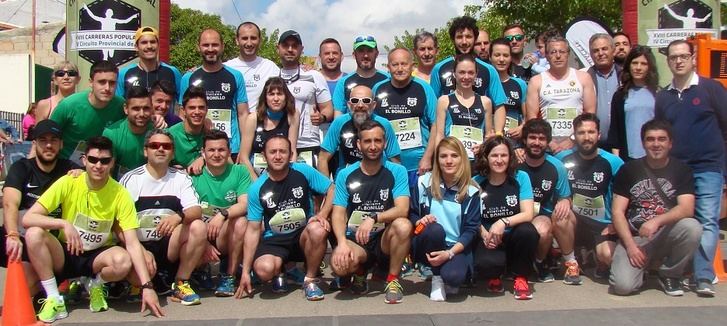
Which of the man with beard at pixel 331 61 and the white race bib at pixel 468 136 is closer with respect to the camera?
the white race bib at pixel 468 136

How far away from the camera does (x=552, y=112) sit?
20.9 feet

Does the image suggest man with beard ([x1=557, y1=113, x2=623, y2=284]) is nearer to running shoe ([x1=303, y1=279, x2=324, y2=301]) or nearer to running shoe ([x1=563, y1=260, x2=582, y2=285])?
running shoe ([x1=563, y1=260, x2=582, y2=285])

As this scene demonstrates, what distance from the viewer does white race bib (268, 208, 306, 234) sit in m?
5.53

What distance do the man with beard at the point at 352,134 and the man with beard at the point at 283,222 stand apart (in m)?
0.43

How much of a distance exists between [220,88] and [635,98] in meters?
3.69

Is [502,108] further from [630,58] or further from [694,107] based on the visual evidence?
[694,107]

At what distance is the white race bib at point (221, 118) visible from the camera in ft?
21.2

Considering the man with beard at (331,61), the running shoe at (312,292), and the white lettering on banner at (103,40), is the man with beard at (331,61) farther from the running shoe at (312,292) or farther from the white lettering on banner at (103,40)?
the white lettering on banner at (103,40)

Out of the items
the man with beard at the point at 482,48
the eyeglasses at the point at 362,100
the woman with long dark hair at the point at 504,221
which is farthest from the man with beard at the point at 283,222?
the man with beard at the point at 482,48

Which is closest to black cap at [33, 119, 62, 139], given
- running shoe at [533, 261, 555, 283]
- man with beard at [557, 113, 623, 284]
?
running shoe at [533, 261, 555, 283]

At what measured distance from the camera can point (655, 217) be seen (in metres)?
5.48

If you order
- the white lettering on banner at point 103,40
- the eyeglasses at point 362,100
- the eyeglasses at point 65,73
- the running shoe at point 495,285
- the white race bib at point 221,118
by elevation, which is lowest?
the running shoe at point 495,285

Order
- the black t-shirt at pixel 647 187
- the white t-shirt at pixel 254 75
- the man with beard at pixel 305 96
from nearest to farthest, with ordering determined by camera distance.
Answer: the black t-shirt at pixel 647 187
the man with beard at pixel 305 96
the white t-shirt at pixel 254 75

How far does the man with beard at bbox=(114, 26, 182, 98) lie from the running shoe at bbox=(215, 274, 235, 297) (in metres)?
2.00
